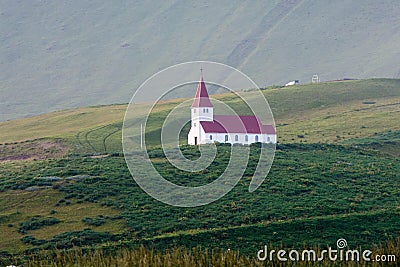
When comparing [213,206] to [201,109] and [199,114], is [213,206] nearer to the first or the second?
[199,114]

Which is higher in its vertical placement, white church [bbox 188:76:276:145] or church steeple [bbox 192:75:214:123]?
church steeple [bbox 192:75:214:123]

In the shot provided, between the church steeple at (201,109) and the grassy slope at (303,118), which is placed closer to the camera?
the church steeple at (201,109)

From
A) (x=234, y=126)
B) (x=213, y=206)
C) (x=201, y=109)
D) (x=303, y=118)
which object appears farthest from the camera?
(x=303, y=118)

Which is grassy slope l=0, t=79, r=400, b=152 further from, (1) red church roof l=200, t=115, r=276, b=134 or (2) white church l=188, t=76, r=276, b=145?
(2) white church l=188, t=76, r=276, b=145

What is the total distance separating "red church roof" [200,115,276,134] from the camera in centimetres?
7481

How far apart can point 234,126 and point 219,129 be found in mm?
2103

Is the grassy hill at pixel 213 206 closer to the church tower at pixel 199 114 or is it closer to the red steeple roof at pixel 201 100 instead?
the church tower at pixel 199 114

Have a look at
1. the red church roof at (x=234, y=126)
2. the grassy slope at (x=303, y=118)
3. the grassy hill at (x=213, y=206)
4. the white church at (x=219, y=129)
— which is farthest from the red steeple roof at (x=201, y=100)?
the grassy slope at (x=303, y=118)

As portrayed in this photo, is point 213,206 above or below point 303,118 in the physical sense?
below

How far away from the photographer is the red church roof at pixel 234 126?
7481 cm

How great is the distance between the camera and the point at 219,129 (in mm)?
74750

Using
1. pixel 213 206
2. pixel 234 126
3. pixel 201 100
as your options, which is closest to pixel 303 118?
pixel 234 126

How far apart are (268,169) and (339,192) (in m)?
7.16

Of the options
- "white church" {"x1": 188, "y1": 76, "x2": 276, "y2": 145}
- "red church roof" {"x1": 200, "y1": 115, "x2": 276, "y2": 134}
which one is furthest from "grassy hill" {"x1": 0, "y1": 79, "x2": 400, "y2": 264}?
"red church roof" {"x1": 200, "y1": 115, "x2": 276, "y2": 134}
